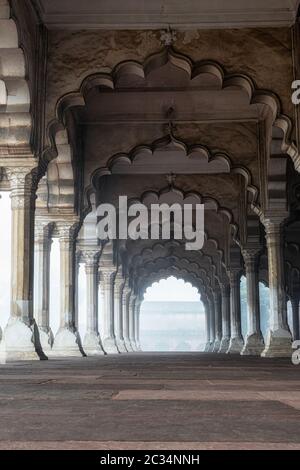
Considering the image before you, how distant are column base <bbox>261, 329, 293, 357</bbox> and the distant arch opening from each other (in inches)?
2239

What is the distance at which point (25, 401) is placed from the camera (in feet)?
11.4

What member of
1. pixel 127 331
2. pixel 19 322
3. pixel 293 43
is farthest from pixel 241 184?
pixel 127 331

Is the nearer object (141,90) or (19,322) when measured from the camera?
(19,322)

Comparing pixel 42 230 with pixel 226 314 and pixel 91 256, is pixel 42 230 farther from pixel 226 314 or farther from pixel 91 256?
pixel 226 314

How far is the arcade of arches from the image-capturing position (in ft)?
36.0

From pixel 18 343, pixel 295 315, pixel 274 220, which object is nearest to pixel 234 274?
pixel 295 315

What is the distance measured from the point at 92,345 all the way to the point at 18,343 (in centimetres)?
934

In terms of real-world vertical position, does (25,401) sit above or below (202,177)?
below

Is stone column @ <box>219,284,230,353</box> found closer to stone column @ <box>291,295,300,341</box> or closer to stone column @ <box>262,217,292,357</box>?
stone column @ <box>291,295,300,341</box>

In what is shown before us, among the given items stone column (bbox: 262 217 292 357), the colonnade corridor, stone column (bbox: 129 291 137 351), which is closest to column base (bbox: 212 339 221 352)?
stone column (bbox: 129 291 137 351)

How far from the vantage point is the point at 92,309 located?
20.7 meters

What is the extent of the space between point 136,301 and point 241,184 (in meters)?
22.4

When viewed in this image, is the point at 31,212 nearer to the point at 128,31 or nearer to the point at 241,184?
the point at 128,31
